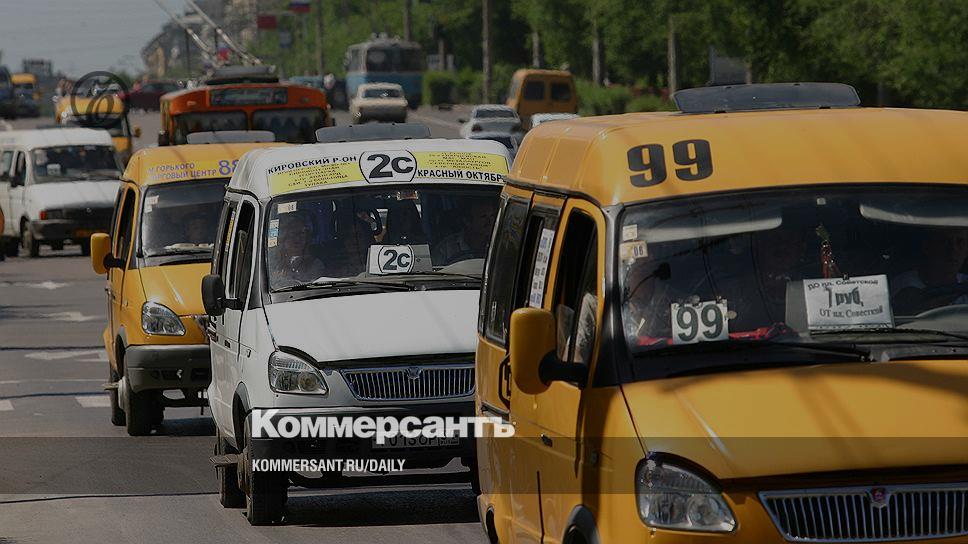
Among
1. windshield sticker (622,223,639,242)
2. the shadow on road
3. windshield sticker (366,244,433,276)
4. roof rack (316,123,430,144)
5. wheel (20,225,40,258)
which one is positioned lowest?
wheel (20,225,40,258)

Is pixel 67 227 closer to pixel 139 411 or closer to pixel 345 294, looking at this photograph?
pixel 139 411

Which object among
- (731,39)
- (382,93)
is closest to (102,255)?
(731,39)

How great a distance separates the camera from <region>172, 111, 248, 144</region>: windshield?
32.4m

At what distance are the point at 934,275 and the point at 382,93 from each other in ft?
266

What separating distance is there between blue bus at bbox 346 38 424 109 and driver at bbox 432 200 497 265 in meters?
89.8

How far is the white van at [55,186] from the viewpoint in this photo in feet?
120

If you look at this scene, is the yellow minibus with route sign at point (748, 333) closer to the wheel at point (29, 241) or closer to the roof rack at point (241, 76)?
the roof rack at point (241, 76)

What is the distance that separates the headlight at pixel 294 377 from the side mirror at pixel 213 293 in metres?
1.02

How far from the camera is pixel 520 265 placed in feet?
24.9

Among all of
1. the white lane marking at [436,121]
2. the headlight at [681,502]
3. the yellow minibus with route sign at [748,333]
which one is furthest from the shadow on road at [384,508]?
the white lane marking at [436,121]

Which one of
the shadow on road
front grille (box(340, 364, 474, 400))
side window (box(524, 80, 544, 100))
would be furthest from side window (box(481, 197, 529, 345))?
side window (box(524, 80, 544, 100))

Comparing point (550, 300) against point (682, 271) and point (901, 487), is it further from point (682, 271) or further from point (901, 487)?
point (901, 487)

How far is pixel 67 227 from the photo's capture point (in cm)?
3653

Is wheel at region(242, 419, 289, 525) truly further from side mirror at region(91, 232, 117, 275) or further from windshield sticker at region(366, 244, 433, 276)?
side mirror at region(91, 232, 117, 275)
